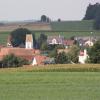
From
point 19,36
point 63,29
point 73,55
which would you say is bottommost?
point 73,55

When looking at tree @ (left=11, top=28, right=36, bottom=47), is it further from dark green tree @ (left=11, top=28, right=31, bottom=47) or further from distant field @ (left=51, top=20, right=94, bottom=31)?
distant field @ (left=51, top=20, right=94, bottom=31)

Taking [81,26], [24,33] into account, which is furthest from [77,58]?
[81,26]

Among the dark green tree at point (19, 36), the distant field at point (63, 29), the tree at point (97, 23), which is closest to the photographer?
the dark green tree at point (19, 36)

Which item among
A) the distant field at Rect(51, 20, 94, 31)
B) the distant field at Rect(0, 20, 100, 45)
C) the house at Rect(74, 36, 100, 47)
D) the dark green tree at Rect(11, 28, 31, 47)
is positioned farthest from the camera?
the distant field at Rect(51, 20, 94, 31)

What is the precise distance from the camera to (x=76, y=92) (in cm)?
1736

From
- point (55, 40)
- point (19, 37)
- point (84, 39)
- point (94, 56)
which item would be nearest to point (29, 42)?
point (55, 40)

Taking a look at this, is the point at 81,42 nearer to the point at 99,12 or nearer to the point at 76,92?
the point at 99,12

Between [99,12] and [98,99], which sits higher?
[99,12]

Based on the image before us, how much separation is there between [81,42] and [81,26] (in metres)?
33.1

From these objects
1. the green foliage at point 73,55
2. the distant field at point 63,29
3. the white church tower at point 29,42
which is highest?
the distant field at point 63,29

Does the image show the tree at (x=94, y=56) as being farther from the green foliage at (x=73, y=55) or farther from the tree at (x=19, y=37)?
the tree at (x=19, y=37)

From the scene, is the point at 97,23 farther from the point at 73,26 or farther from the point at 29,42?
the point at 29,42

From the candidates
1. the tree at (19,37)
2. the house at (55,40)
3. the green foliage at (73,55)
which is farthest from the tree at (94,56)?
the tree at (19,37)

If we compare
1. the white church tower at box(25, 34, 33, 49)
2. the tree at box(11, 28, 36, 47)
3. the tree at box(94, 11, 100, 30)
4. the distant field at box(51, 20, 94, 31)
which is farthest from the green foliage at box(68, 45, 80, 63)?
the tree at box(94, 11, 100, 30)
